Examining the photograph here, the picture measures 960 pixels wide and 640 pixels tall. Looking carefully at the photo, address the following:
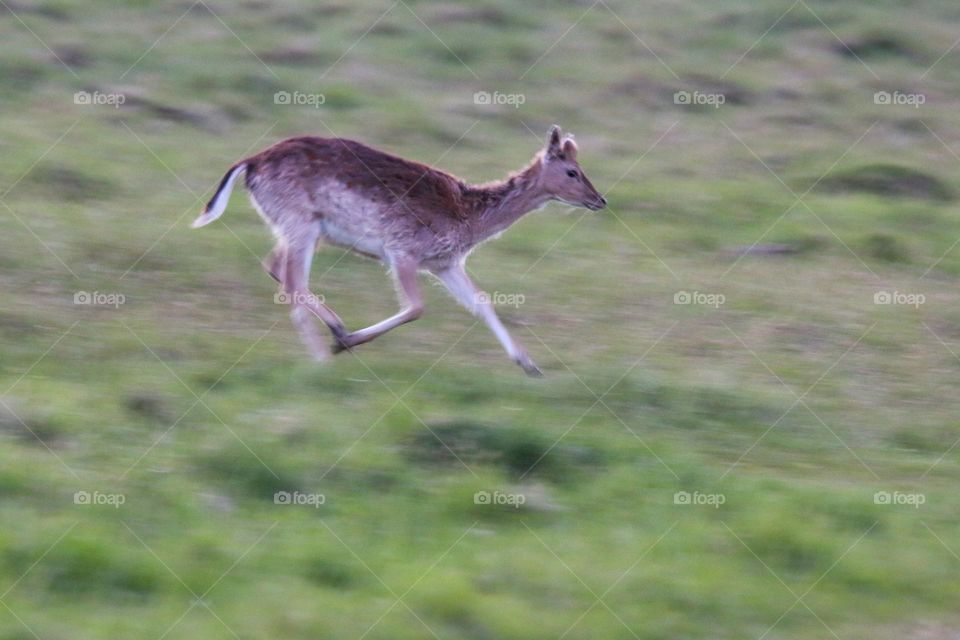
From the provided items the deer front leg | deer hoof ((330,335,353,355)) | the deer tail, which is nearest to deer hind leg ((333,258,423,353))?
deer hoof ((330,335,353,355))

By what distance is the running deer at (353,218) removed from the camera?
9586 millimetres

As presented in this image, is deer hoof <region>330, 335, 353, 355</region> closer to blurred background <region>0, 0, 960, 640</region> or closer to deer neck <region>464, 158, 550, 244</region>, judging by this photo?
blurred background <region>0, 0, 960, 640</region>

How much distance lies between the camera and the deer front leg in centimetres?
941

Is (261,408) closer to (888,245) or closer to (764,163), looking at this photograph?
(888,245)

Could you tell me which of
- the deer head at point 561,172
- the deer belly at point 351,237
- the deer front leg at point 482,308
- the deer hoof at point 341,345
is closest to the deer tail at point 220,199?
the deer belly at point 351,237

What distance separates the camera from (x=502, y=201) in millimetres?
10477

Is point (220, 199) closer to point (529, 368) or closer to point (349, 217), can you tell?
point (349, 217)

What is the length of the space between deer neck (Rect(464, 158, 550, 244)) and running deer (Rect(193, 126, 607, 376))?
0.21 metres

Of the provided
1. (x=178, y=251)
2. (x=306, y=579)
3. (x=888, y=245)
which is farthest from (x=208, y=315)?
(x=888, y=245)

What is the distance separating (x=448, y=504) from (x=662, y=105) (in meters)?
10.2

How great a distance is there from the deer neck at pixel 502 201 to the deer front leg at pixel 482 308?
349mm

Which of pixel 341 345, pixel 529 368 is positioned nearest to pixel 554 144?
pixel 529 368

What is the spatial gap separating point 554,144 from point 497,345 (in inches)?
63.2

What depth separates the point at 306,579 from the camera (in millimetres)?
6266
